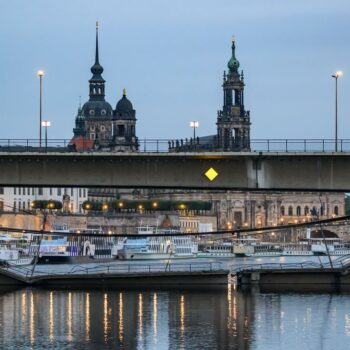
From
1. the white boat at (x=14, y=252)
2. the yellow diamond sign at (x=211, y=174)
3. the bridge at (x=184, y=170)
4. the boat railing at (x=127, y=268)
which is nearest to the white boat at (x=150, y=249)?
the white boat at (x=14, y=252)

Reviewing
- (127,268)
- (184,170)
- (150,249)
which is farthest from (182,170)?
(150,249)

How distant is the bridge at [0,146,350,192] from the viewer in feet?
286

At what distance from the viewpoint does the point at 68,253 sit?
172000mm

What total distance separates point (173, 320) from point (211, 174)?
790cm

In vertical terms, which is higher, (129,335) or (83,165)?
(83,165)

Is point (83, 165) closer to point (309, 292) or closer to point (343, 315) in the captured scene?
point (343, 315)

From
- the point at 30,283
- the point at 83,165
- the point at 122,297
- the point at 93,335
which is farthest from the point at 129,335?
the point at 30,283

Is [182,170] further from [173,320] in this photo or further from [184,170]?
[173,320]

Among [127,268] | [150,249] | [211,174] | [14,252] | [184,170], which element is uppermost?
[184,170]

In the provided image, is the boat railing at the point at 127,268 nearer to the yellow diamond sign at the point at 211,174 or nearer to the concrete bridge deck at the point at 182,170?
the concrete bridge deck at the point at 182,170

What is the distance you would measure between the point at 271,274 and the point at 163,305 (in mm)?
18916

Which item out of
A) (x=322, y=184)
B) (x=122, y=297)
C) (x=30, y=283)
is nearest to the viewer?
(x=322, y=184)

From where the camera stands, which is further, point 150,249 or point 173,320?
point 150,249

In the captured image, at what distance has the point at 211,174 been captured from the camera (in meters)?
87.5
